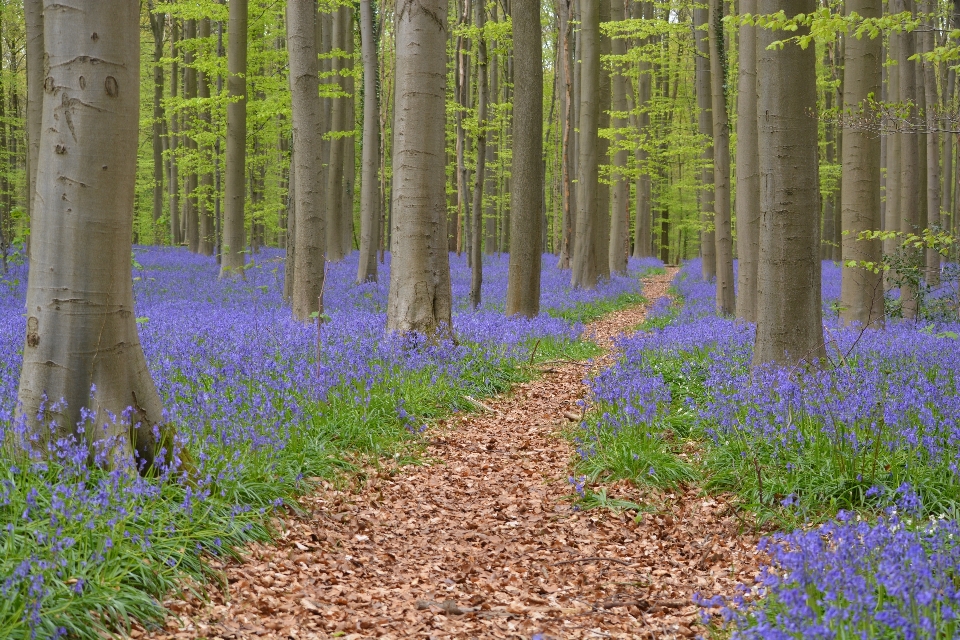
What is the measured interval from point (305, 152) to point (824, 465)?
8825mm

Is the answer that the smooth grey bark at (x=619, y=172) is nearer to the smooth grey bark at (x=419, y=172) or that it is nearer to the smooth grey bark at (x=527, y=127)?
the smooth grey bark at (x=527, y=127)

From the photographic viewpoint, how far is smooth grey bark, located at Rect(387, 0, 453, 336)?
8.82m

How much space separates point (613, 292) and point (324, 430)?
1435 centimetres

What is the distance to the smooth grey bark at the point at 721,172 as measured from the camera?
51.0 ft

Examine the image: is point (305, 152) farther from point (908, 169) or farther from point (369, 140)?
point (908, 169)

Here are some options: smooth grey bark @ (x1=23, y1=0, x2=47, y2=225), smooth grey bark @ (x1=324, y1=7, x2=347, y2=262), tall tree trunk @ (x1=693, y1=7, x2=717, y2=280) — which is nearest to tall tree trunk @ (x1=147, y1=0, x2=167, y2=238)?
smooth grey bark @ (x1=324, y1=7, x2=347, y2=262)

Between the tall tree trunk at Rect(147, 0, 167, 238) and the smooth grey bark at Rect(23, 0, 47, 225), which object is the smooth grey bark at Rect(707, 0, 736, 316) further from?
the tall tree trunk at Rect(147, 0, 167, 238)

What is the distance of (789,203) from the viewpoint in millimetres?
7102

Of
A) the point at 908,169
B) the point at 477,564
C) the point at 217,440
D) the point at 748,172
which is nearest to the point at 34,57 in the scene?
the point at 217,440

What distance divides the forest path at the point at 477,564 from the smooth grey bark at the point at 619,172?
54.9 feet

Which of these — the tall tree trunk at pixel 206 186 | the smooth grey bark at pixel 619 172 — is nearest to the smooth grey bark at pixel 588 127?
the smooth grey bark at pixel 619 172

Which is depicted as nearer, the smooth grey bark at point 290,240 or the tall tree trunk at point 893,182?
the smooth grey bark at point 290,240

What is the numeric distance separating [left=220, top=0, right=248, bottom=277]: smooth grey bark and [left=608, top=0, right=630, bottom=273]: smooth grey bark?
1003 centimetres

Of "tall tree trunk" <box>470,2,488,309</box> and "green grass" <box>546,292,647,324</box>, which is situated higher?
"tall tree trunk" <box>470,2,488,309</box>
